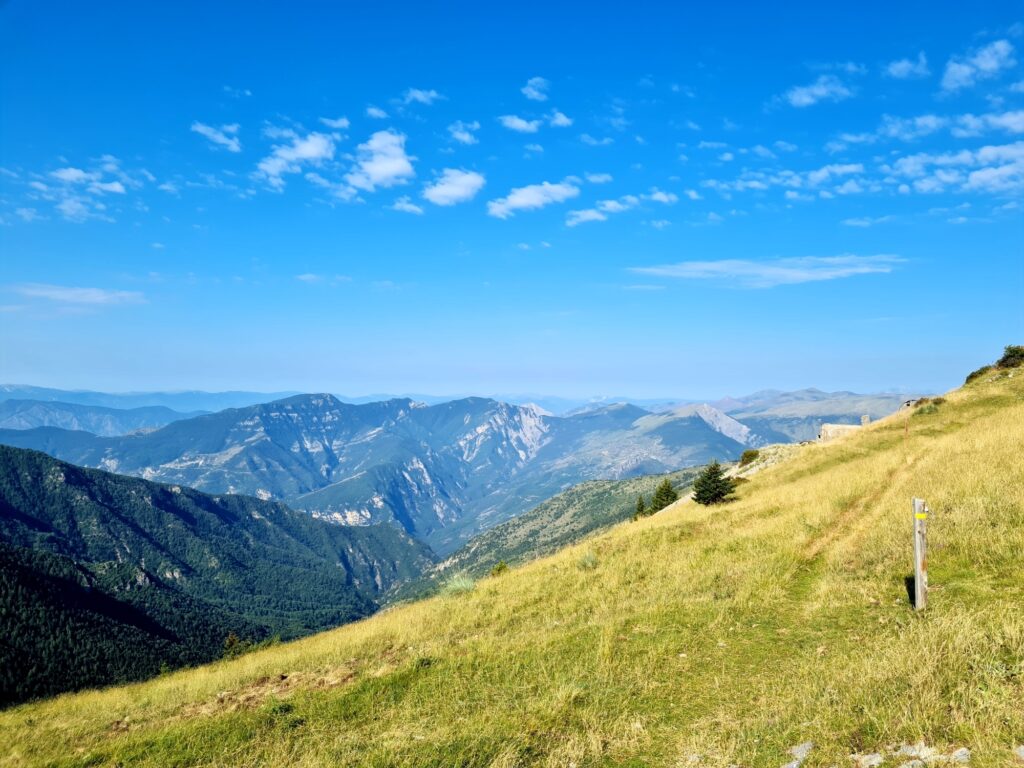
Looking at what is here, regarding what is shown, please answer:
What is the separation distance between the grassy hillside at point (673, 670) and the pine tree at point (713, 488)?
15371 mm

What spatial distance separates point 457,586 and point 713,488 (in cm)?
2193

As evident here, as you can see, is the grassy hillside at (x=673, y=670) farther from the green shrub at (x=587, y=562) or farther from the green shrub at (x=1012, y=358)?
the green shrub at (x=1012, y=358)

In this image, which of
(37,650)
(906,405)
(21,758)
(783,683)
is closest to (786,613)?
(783,683)

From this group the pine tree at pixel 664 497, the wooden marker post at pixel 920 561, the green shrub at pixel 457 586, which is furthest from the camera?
the pine tree at pixel 664 497

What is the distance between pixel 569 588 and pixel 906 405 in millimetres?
44117

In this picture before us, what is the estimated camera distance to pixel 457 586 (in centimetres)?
2192

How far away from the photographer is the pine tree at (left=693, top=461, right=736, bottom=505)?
36188 millimetres

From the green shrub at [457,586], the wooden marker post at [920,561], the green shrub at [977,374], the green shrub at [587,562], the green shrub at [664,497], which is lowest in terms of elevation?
the green shrub at [664,497]

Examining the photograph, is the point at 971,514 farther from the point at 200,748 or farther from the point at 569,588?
the point at 200,748

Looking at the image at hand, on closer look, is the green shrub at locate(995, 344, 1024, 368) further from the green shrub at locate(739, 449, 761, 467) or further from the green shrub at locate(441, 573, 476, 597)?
the green shrub at locate(441, 573, 476, 597)

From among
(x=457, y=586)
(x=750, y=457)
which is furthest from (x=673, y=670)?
(x=750, y=457)

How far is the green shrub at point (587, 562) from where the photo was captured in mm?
21078

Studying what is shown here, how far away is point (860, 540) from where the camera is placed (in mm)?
15781


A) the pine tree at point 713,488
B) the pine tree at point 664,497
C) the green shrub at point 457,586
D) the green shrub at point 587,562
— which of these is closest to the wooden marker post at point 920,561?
the green shrub at point 587,562
